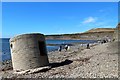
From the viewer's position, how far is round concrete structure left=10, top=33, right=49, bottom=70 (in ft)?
62.4

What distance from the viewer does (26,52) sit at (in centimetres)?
1905

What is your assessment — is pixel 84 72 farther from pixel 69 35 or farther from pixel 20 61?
pixel 69 35

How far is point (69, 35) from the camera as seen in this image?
190750 mm

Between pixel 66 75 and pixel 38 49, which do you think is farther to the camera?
pixel 38 49

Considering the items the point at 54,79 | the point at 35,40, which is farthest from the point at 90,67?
the point at 35,40

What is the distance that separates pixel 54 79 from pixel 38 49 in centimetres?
500

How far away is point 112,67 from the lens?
16422 mm

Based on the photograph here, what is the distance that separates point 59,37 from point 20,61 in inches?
7067

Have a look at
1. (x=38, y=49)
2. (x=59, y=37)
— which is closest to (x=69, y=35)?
(x=59, y=37)

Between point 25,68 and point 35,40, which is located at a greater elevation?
point 35,40

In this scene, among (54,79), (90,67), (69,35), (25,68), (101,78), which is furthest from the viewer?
(69,35)

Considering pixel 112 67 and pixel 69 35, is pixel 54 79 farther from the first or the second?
pixel 69 35

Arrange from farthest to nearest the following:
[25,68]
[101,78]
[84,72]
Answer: [25,68], [84,72], [101,78]

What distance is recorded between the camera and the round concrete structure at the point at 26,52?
62.4ft
